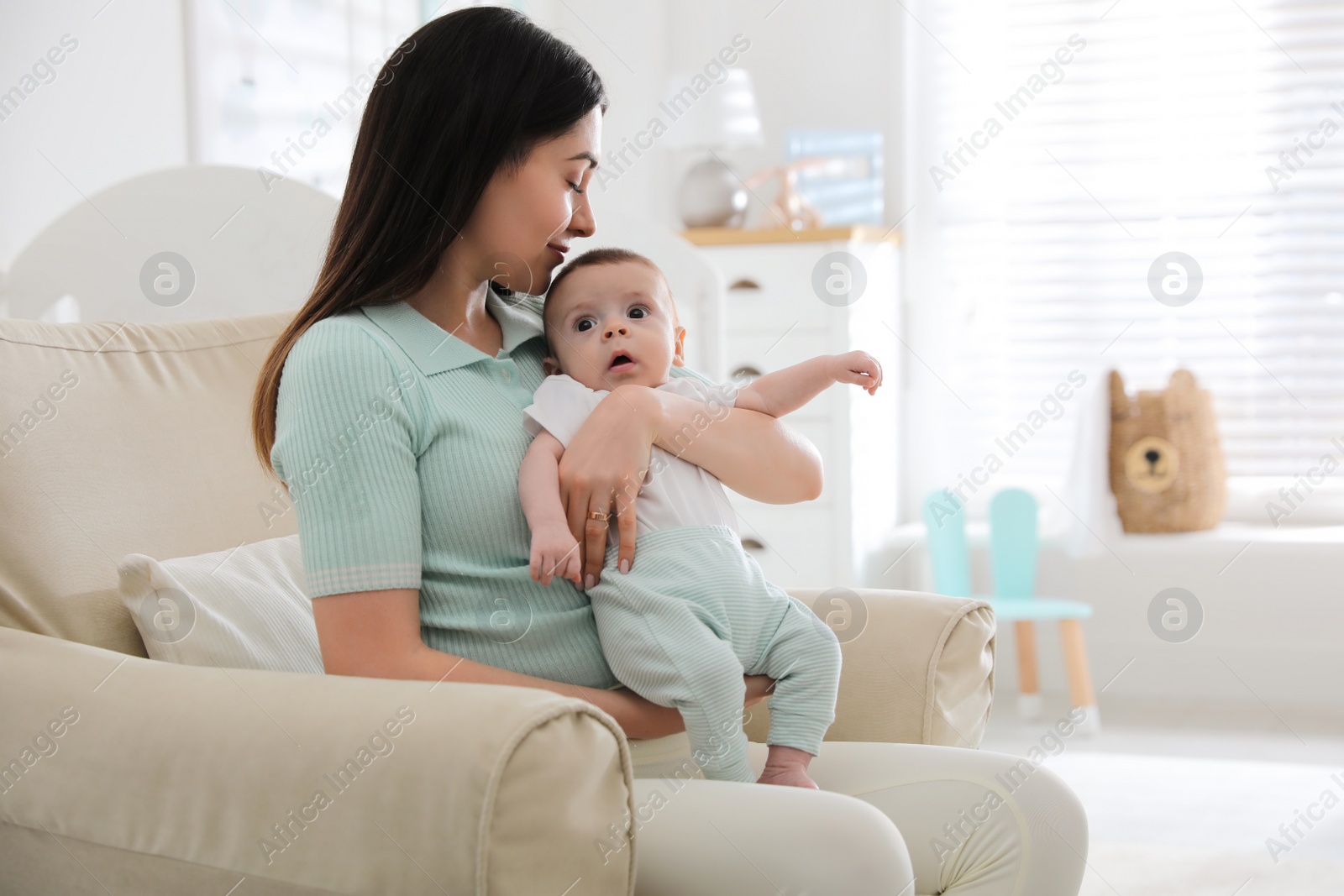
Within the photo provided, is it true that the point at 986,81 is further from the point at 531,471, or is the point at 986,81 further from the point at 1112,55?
the point at 531,471

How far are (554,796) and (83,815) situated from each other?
397 millimetres

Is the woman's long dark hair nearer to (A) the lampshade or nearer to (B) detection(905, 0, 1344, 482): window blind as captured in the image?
(A) the lampshade

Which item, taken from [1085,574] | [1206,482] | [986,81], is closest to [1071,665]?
[1085,574]

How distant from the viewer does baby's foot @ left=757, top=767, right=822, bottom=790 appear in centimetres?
95

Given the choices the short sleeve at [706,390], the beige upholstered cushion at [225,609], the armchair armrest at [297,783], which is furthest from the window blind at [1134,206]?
the armchair armrest at [297,783]

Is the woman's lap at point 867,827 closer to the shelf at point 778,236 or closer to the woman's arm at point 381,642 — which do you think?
the woman's arm at point 381,642

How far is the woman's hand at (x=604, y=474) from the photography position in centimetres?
96

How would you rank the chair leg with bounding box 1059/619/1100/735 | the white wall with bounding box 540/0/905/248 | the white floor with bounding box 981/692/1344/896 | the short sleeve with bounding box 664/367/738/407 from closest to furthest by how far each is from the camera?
the short sleeve with bounding box 664/367/738/407
the white floor with bounding box 981/692/1344/896
the chair leg with bounding box 1059/619/1100/735
the white wall with bounding box 540/0/905/248

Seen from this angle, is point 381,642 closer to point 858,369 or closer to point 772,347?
point 858,369

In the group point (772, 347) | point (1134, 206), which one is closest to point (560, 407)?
point (772, 347)

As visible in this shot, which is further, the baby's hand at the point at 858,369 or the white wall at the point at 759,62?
the white wall at the point at 759,62

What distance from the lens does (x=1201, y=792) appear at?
2338mm

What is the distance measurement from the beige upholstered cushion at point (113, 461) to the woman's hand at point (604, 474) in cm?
41

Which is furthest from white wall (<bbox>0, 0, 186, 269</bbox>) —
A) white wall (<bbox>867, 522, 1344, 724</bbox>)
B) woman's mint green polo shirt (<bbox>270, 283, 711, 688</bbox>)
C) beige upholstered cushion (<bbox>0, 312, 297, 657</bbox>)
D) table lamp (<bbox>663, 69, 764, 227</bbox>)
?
white wall (<bbox>867, 522, 1344, 724</bbox>)
